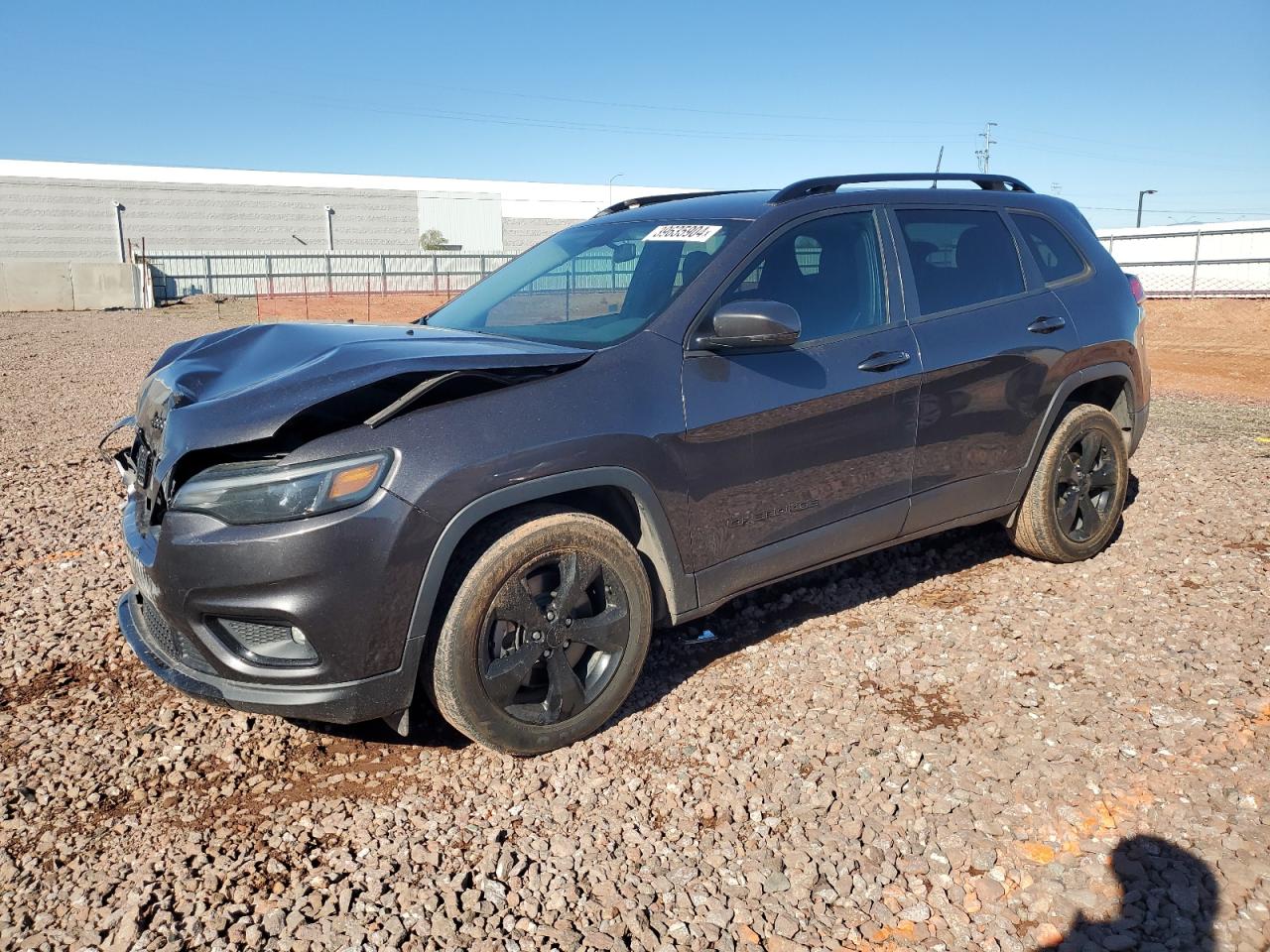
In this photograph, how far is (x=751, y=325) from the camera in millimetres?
3475

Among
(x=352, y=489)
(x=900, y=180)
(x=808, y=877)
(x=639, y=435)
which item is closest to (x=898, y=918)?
(x=808, y=877)

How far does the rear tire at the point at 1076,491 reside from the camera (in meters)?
4.94

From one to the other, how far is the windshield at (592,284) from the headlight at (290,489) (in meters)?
1.06

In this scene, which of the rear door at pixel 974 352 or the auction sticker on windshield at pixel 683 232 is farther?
the rear door at pixel 974 352

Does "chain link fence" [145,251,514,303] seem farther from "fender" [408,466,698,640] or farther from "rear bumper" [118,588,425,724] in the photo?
"rear bumper" [118,588,425,724]

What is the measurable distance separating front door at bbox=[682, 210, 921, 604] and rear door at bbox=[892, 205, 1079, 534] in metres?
0.15

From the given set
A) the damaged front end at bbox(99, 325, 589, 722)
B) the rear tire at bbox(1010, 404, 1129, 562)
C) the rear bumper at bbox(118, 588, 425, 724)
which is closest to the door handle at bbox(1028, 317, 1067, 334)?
the rear tire at bbox(1010, 404, 1129, 562)

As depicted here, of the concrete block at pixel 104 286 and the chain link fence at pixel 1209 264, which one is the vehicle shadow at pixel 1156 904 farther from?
the concrete block at pixel 104 286

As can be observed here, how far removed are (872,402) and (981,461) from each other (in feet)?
2.82

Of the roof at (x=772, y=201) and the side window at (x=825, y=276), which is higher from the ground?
the roof at (x=772, y=201)

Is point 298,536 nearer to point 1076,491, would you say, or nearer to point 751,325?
Answer: point 751,325

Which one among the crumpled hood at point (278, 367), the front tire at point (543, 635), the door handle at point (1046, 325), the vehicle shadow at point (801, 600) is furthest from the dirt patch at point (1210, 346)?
the crumpled hood at point (278, 367)

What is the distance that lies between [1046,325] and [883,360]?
1182 mm

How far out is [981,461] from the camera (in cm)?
457
